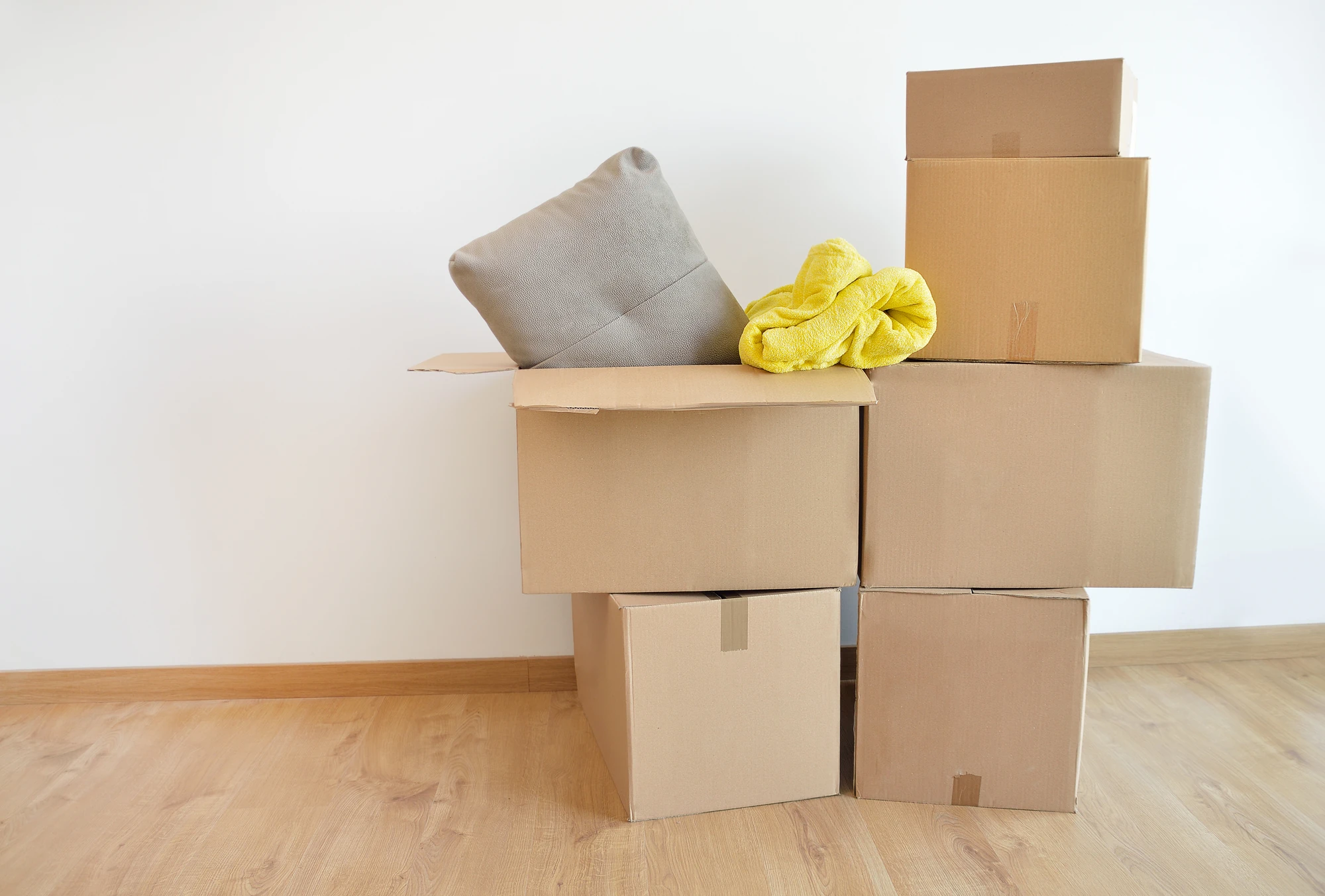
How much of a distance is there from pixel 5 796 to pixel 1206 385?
1.92 meters

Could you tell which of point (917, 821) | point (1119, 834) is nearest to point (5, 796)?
point (917, 821)

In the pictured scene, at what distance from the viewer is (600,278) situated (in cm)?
124

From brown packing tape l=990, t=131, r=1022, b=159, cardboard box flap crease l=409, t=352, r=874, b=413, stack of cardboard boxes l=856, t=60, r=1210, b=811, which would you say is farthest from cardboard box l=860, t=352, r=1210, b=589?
brown packing tape l=990, t=131, r=1022, b=159

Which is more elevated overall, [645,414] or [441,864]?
[645,414]

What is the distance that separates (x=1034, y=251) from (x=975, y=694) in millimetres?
645

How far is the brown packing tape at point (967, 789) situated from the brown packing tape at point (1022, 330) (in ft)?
2.08

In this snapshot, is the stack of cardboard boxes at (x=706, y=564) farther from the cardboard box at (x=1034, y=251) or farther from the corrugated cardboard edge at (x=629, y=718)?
the cardboard box at (x=1034, y=251)

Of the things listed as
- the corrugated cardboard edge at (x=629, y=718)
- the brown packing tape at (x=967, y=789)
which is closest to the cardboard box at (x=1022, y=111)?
the corrugated cardboard edge at (x=629, y=718)

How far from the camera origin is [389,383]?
1.71 m

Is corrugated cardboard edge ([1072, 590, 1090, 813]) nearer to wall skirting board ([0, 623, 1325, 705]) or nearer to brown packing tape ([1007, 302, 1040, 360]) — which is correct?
brown packing tape ([1007, 302, 1040, 360])

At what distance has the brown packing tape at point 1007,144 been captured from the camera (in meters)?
1.22

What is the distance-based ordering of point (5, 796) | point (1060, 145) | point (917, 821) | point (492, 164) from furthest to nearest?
point (492, 164) < point (5, 796) < point (917, 821) < point (1060, 145)

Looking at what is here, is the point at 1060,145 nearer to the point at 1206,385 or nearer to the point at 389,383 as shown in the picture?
the point at 1206,385

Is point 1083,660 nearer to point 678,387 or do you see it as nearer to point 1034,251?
point 1034,251
